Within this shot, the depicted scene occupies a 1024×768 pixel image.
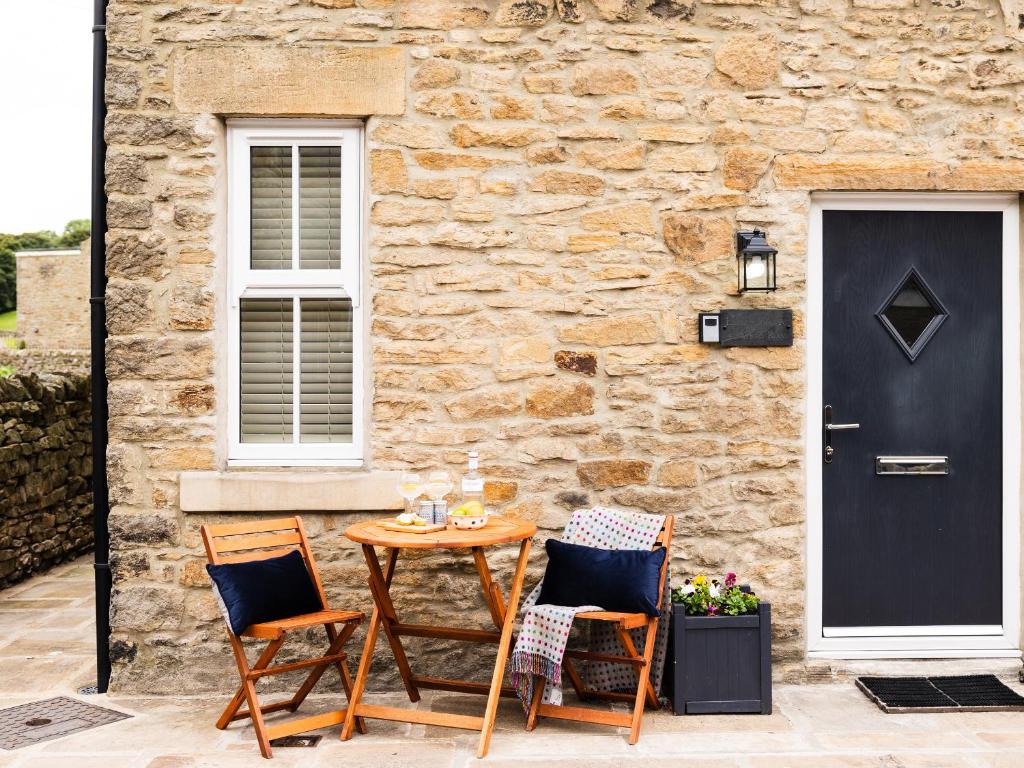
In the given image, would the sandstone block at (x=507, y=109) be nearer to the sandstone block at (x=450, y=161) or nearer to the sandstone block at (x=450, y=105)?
the sandstone block at (x=450, y=105)

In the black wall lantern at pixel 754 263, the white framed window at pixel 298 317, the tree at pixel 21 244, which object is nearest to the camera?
the black wall lantern at pixel 754 263

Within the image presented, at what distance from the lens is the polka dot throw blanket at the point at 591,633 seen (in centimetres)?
412

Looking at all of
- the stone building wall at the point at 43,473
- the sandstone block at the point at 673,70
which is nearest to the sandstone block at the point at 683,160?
the sandstone block at the point at 673,70

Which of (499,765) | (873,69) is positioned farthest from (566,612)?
(873,69)

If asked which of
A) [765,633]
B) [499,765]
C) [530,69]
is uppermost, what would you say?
[530,69]

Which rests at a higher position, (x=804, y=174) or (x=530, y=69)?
(x=530, y=69)

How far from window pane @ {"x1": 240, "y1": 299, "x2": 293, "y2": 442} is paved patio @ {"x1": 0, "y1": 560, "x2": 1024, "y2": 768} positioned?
1.17 meters

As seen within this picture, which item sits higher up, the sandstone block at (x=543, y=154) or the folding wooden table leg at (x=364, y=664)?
the sandstone block at (x=543, y=154)

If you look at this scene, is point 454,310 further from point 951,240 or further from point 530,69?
point 951,240

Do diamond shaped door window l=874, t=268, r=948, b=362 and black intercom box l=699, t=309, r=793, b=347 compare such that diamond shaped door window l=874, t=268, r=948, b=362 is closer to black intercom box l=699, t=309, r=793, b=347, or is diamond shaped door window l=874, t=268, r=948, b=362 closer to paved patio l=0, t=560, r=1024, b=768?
black intercom box l=699, t=309, r=793, b=347

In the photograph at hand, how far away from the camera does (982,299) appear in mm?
5020

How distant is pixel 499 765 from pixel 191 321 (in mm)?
2535

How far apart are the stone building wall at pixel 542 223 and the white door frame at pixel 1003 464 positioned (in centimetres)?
14

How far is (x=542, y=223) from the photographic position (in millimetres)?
4809
